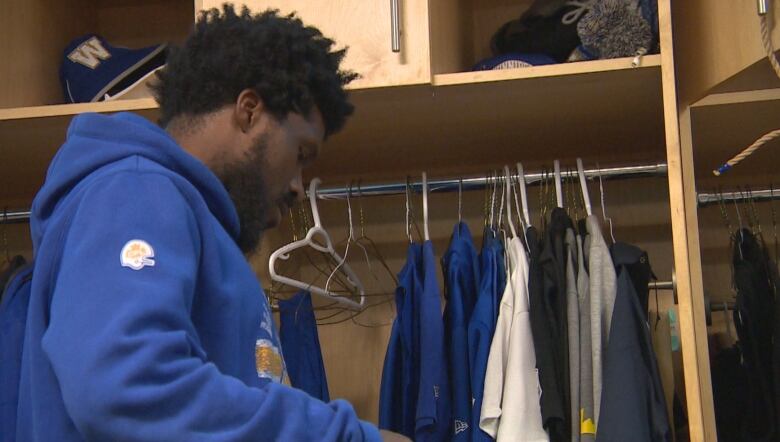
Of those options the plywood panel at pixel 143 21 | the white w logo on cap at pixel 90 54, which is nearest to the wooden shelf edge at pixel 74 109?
the white w logo on cap at pixel 90 54

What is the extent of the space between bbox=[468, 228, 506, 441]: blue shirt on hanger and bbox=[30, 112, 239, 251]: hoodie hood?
77 cm

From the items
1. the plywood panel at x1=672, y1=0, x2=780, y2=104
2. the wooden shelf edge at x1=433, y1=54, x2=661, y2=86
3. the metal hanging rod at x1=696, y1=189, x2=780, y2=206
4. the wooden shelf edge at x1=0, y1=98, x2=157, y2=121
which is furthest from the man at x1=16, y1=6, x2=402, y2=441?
the metal hanging rod at x1=696, y1=189, x2=780, y2=206

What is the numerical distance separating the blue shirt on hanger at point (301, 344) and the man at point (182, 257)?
0.71 meters

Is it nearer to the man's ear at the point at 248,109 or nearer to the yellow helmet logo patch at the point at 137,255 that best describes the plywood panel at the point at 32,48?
the man's ear at the point at 248,109

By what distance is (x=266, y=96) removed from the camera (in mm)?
1048

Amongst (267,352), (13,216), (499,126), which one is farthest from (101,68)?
(267,352)

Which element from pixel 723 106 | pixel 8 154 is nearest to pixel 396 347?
pixel 723 106

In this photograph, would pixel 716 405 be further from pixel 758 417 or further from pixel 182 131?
pixel 182 131

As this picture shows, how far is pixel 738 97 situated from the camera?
167 centimetres

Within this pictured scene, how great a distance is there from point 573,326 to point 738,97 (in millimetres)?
485

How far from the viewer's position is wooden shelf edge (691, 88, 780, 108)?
5.43 ft

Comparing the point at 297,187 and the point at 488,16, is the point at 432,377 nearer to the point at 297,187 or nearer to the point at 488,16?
the point at 297,187

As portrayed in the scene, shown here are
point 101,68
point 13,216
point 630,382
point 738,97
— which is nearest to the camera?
point 630,382

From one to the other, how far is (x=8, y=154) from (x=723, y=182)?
140 centimetres
